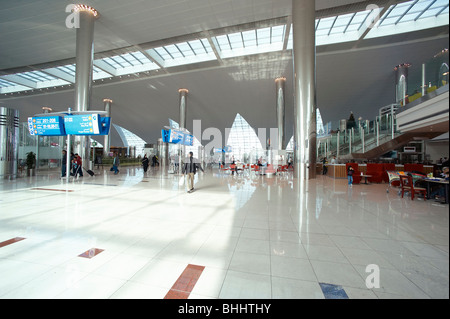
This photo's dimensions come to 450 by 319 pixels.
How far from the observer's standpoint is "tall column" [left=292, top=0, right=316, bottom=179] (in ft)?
39.7

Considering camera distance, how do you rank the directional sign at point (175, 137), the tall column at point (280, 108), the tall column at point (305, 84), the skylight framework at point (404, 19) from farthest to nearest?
the tall column at point (280, 108)
the skylight framework at point (404, 19)
the directional sign at point (175, 137)
the tall column at point (305, 84)

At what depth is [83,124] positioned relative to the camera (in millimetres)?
10094

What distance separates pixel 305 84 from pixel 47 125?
1340 centimetres

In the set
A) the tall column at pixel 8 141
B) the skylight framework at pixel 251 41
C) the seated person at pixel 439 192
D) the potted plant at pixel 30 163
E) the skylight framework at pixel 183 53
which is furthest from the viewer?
the skylight framework at pixel 183 53

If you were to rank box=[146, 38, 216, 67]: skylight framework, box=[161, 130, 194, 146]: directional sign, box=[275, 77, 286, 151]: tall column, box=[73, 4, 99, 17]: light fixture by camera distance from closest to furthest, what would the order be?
box=[73, 4, 99, 17]: light fixture, box=[161, 130, 194, 146]: directional sign, box=[146, 38, 216, 67]: skylight framework, box=[275, 77, 286, 151]: tall column

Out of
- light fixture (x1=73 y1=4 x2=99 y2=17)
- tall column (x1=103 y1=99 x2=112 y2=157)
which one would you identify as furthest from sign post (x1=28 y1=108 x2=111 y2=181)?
tall column (x1=103 y1=99 x2=112 y2=157)

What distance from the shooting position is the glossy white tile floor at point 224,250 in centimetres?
215

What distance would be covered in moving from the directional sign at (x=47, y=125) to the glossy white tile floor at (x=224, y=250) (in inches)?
232

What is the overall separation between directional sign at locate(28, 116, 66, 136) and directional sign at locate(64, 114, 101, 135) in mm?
268

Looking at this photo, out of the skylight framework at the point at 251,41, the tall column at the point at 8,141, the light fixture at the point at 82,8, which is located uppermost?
the skylight framework at the point at 251,41

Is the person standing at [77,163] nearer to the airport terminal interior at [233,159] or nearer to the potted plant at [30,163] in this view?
the airport terminal interior at [233,159]

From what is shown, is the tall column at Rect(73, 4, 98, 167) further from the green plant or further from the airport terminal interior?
the green plant

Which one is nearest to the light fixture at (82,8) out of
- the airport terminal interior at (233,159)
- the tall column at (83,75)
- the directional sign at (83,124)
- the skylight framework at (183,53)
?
the airport terminal interior at (233,159)
